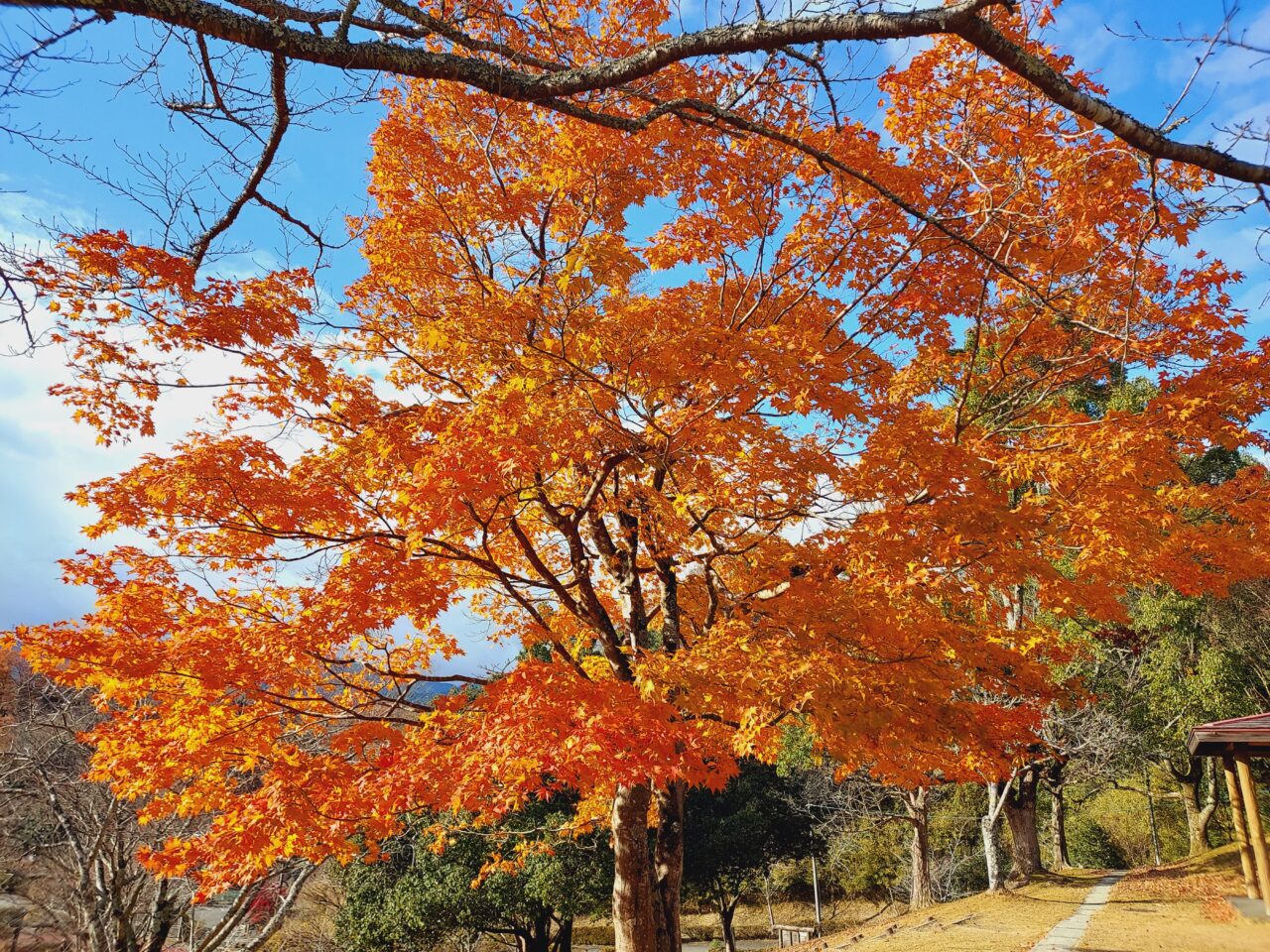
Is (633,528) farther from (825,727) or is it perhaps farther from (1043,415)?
(1043,415)

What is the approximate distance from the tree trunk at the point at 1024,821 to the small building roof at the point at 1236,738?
6.73m

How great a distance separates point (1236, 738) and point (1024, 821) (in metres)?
9.31

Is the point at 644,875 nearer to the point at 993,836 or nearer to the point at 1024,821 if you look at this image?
the point at 993,836

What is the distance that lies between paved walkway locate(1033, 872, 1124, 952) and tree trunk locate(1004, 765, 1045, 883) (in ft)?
4.57

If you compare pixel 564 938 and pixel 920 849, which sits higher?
pixel 920 849

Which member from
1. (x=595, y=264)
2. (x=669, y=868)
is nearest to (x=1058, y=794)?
(x=669, y=868)

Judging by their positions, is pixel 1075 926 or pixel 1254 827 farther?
pixel 1075 926

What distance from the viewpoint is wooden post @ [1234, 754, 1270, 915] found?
9844 millimetres

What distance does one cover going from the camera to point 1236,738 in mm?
9352

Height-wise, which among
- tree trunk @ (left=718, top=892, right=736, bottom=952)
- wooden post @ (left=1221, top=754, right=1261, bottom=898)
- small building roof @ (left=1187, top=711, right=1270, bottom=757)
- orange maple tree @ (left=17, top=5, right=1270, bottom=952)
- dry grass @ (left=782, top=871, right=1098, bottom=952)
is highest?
orange maple tree @ (left=17, top=5, right=1270, bottom=952)

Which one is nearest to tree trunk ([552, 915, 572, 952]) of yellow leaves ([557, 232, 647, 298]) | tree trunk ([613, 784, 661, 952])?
tree trunk ([613, 784, 661, 952])

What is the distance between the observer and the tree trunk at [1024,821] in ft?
54.5

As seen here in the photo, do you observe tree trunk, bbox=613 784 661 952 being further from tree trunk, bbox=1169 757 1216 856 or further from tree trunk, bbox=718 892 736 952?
tree trunk, bbox=1169 757 1216 856

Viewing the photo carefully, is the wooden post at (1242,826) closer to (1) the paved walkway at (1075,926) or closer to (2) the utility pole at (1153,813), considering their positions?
(1) the paved walkway at (1075,926)
